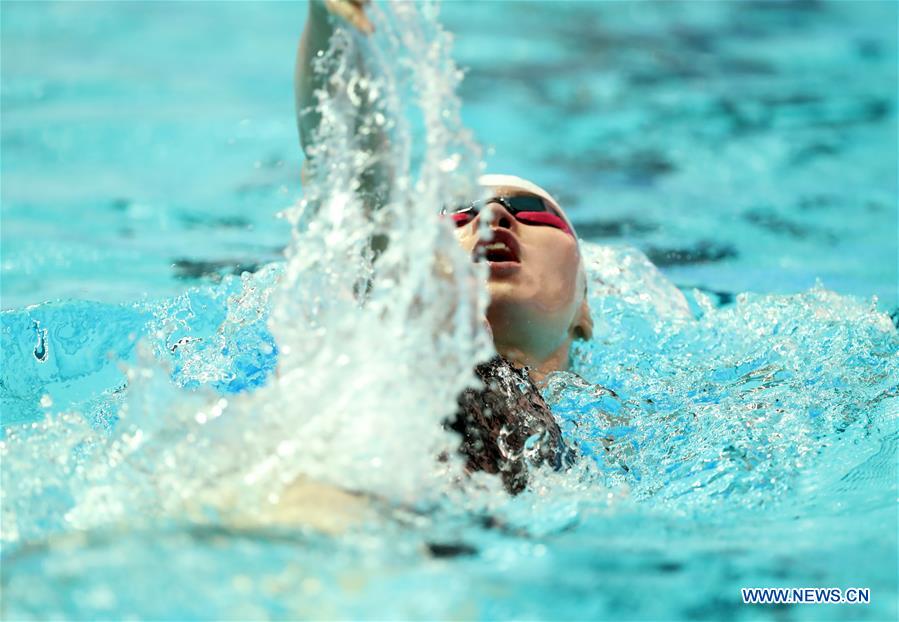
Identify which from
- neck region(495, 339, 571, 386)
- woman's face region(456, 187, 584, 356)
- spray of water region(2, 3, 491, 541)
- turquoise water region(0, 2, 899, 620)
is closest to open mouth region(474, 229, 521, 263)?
woman's face region(456, 187, 584, 356)

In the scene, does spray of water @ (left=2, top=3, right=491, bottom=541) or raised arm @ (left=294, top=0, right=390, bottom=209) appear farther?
raised arm @ (left=294, top=0, right=390, bottom=209)

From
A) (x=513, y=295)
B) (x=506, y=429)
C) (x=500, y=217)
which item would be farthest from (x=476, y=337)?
(x=500, y=217)

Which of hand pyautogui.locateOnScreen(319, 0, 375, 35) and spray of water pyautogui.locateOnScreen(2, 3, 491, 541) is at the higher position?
hand pyautogui.locateOnScreen(319, 0, 375, 35)

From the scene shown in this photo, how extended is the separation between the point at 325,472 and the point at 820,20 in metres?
6.41

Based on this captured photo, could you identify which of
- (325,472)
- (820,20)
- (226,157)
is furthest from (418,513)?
(820,20)

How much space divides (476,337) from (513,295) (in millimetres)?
652

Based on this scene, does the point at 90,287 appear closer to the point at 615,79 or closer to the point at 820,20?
the point at 615,79

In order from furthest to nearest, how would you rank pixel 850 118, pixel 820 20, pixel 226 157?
pixel 820 20 → pixel 850 118 → pixel 226 157

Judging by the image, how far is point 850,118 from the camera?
554 centimetres

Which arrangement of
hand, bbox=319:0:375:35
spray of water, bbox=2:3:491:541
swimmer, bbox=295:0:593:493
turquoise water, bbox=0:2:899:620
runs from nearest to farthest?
turquoise water, bbox=0:2:899:620
spray of water, bbox=2:3:491:541
hand, bbox=319:0:375:35
swimmer, bbox=295:0:593:493

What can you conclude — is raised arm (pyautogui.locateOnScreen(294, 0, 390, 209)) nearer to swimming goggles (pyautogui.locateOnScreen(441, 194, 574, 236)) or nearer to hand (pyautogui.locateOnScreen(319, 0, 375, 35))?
hand (pyautogui.locateOnScreen(319, 0, 375, 35))

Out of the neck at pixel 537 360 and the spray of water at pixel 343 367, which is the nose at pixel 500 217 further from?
the spray of water at pixel 343 367

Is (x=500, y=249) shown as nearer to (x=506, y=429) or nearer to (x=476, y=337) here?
(x=506, y=429)

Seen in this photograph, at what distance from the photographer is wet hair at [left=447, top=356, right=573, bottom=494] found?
1813mm
